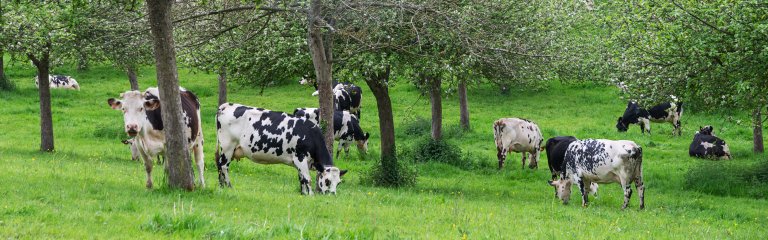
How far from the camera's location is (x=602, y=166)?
2034cm

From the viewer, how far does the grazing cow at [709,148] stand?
2924cm

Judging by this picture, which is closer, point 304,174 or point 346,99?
point 304,174

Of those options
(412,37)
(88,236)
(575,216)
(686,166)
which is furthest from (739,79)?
(88,236)

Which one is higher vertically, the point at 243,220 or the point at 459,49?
the point at 459,49

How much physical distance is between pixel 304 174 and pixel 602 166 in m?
7.20

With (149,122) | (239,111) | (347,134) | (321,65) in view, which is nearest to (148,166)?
(149,122)

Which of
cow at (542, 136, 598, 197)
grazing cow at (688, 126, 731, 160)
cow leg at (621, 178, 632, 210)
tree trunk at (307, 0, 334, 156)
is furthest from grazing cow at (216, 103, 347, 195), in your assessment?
grazing cow at (688, 126, 731, 160)

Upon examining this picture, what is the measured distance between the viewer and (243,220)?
11094 millimetres

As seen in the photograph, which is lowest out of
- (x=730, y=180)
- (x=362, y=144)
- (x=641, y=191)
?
(x=730, y=180)

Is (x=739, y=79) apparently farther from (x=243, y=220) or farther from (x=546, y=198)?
(x=243, y=220)

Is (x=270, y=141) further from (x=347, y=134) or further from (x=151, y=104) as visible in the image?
(x=347, y=134)

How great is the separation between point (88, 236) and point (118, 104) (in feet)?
23.2

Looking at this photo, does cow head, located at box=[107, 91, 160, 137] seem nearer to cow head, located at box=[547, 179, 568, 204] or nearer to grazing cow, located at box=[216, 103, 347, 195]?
grazing cow, located at box=[216, 103, 347, 195]

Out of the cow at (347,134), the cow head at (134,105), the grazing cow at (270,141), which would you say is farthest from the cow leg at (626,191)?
the cow at (347,134)
